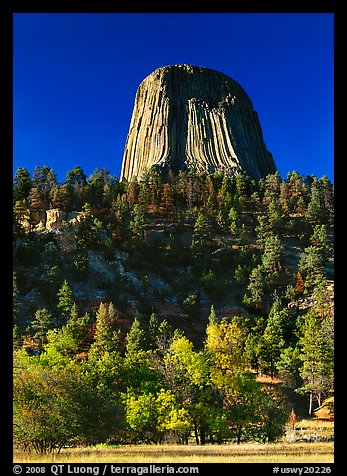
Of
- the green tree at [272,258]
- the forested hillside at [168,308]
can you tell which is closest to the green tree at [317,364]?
the forested hillside at [168,308]

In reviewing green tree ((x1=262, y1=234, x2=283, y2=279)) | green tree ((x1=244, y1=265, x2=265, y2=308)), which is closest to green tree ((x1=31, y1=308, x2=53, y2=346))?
green tree ((x1=244, y1=265, x2=265, y2=308))

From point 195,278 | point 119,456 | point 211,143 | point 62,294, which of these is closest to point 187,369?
point 119,456

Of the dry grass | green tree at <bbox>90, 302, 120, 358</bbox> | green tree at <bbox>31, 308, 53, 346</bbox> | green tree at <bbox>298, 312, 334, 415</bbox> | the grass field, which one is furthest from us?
green tree at <bbox>31, 308, 53, 346</bbox>

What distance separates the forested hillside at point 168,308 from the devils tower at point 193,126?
22.1 metres

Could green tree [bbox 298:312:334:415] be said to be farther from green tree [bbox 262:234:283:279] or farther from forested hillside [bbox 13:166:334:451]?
green tree [bbox 262:234:283:279]

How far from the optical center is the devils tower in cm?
11669

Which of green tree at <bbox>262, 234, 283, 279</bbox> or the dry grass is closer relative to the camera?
the dry grass

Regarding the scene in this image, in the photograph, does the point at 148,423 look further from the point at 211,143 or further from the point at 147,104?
the point at 147,104

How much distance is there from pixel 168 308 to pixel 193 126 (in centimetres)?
7424

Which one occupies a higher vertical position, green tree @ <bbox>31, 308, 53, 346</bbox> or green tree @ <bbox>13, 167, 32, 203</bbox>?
green tree @ <bbox>13, 167, 32, 203</bbox>

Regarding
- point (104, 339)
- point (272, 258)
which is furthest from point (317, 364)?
point (272, 258)

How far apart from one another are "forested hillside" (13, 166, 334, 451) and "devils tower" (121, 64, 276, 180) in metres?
22.1

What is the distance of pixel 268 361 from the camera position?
159ft

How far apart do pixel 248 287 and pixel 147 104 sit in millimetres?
82379
